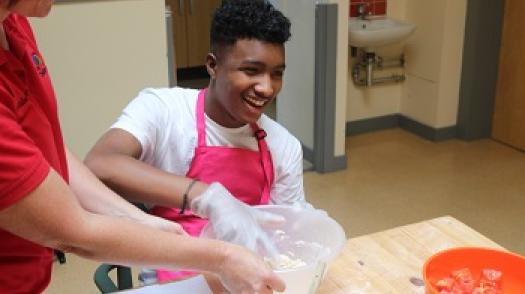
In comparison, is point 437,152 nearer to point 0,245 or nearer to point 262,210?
point 262,210

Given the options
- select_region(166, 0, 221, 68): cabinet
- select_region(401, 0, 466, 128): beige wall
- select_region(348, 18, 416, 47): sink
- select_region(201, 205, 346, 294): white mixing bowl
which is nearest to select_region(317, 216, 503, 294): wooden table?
select_region(201, 205, 346, 294): white mixing bowl

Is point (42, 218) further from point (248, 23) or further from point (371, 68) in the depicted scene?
point (371, 68)

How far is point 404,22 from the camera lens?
3689 millimetres

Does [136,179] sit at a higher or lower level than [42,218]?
lower

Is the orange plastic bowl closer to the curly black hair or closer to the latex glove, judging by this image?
the latex glove

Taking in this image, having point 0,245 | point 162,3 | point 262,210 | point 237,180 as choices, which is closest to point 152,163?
point 237,180

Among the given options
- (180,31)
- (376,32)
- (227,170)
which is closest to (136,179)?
(227,170)

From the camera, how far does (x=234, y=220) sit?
1110mm

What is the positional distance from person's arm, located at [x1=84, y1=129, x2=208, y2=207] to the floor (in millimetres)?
1167

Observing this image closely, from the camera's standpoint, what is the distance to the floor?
2707 mm

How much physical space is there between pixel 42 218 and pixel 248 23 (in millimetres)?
694

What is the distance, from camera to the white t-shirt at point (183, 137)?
135 centimetres

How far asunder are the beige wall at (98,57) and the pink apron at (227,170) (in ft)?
3.17

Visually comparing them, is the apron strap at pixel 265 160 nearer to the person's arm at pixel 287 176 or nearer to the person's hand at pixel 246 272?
the person's arm at pixel 287 176
